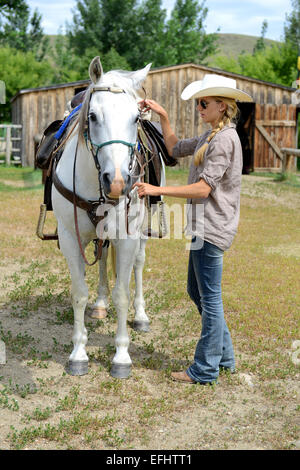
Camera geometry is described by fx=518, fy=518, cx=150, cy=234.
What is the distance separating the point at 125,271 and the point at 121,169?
4.18 feet

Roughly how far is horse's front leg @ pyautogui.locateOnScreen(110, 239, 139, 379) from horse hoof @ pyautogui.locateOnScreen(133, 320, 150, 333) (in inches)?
37.1

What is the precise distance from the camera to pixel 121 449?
3.20 metres

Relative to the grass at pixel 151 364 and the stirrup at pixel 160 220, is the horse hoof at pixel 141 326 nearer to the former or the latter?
the grass at pixel 151 364

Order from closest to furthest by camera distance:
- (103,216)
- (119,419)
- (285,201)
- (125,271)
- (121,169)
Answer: (121,169)
(119,419)
(103,216)
(125,271)
(285,201)

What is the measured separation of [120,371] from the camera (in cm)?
421

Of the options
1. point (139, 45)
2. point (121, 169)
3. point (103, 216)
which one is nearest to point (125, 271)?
point (103, 216)

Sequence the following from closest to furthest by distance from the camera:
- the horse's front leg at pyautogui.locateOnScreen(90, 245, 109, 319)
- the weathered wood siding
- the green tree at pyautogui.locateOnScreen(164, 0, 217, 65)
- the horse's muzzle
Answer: the horse's muzzle
the horse's front leg at pyautogui.locateOnScreen(90, 245, 109, 319)
the weathered wood siding
the green tree at pyautogui.locateOnScreen(164, 0, 217, 65)

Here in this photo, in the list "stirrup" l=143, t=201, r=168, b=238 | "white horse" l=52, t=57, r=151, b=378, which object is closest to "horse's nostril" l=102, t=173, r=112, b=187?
"white horse" l=52, t=57, r=151, b=378

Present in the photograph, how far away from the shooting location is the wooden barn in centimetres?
1995

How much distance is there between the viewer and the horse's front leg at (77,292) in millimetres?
4176

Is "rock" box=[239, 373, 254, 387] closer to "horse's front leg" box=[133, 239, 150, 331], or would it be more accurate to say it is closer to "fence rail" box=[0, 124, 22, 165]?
"horse's front leg" box=[133, 239, 150, 331]

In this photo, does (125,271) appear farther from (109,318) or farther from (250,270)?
(250,270)

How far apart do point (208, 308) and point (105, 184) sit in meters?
1.40

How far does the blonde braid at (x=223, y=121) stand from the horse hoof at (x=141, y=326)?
2163 mm
